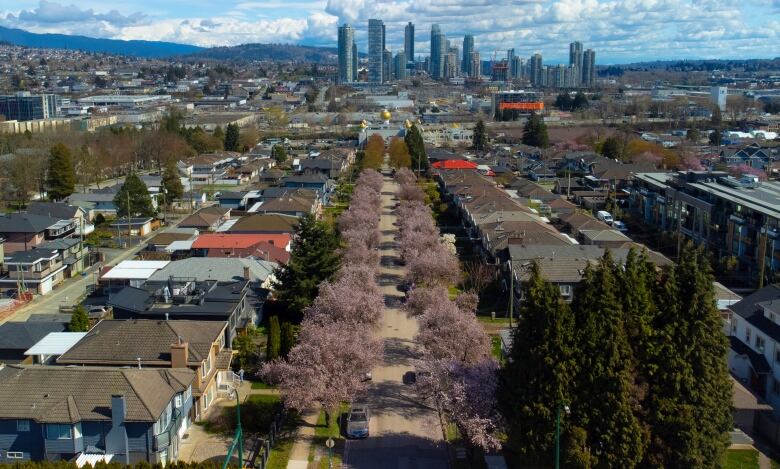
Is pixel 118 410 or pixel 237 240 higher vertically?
pixel 118 410

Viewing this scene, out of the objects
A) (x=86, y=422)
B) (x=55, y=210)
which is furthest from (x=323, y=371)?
(x=55, y=210)

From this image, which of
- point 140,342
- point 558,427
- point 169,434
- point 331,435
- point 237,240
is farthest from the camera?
point 237,240

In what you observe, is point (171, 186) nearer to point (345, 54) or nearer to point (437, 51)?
point (345, 54)

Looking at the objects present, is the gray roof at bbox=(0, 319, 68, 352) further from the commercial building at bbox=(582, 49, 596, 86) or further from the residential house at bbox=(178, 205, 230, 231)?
the commercial building at bbox=(582, 49, 596, 86)

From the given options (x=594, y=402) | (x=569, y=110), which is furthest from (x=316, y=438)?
(x=569, y=110)

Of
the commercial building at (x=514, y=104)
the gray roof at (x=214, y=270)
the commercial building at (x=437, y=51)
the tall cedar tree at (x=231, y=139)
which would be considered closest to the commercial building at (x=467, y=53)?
the commercial building at (x=437, y=51)

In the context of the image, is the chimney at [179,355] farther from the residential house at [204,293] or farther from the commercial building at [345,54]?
the commercial building at [345,54]

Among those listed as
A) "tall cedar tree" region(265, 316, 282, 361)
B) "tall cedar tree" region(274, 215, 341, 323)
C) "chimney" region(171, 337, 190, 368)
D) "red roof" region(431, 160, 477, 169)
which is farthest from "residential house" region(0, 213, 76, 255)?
"red roof" region(431, 160, 477, 169)
